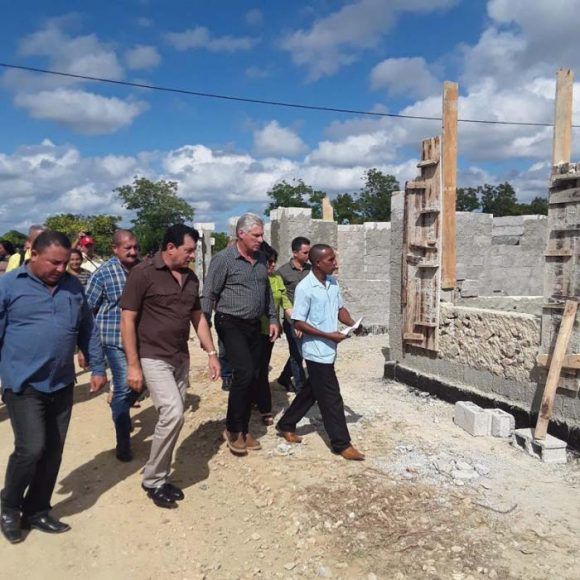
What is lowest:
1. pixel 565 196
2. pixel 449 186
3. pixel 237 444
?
pixel 237 444

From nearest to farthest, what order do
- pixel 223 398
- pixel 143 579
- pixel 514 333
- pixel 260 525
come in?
1. pixel 143 579
2. pixel 260 525
3. pixel 514 333
4. pixel 223 398

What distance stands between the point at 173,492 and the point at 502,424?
2.98 metres

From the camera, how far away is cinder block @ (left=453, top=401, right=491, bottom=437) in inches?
200

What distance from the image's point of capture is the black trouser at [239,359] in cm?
437

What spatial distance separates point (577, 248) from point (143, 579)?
4044 mm

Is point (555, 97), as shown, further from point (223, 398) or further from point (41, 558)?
point (41, 558)

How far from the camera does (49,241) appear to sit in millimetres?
3146

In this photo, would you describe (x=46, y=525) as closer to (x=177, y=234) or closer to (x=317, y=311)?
(x=177, y=234)

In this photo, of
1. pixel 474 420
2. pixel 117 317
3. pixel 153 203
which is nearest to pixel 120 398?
pixel 117 317

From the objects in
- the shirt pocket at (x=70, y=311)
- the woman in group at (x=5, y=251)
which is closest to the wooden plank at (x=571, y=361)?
the shirt pocket at (x=70, y=311)

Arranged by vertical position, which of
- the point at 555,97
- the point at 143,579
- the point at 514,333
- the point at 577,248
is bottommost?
the point at 143,579

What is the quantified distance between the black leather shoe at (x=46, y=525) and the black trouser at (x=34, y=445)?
0.12 ft

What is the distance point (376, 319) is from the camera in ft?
35.2

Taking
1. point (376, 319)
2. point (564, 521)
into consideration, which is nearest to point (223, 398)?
point (564, 521)
